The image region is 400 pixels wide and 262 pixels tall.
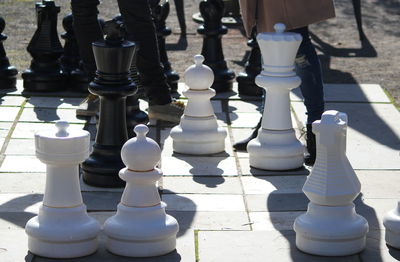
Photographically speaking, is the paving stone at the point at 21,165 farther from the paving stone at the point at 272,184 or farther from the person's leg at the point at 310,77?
the person's leg at the point at 310,77

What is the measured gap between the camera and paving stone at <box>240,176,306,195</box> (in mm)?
4770

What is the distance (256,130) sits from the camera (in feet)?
18.4

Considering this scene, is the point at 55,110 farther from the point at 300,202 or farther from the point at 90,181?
the point at 300,202

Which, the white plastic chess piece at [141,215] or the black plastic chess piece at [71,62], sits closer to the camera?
the white plastic chess piece at [141,215]

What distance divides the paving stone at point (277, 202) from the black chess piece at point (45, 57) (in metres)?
2.71

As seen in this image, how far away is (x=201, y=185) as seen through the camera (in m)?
4.86

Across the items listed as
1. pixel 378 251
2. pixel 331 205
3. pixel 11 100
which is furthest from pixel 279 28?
pixel 11 100

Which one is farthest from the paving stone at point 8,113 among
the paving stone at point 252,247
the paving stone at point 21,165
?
the paving stone at point 252,247

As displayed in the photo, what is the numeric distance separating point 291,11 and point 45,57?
2.44 meters

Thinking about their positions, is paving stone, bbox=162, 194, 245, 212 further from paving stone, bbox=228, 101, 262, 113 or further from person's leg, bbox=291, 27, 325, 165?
paving stone, bbox=228, 101, 262, 113

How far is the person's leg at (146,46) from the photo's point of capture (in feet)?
18.9

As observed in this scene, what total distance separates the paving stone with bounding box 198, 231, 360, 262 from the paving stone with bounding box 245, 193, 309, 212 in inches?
14.7

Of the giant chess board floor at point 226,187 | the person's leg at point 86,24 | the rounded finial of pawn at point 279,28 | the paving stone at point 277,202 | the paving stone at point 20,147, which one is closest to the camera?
the giant chess board floor at point 226,187

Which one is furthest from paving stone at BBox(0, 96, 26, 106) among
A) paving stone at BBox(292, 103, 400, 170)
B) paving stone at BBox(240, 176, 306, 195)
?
paving stone at BBox(240, 176, 306, 195)
